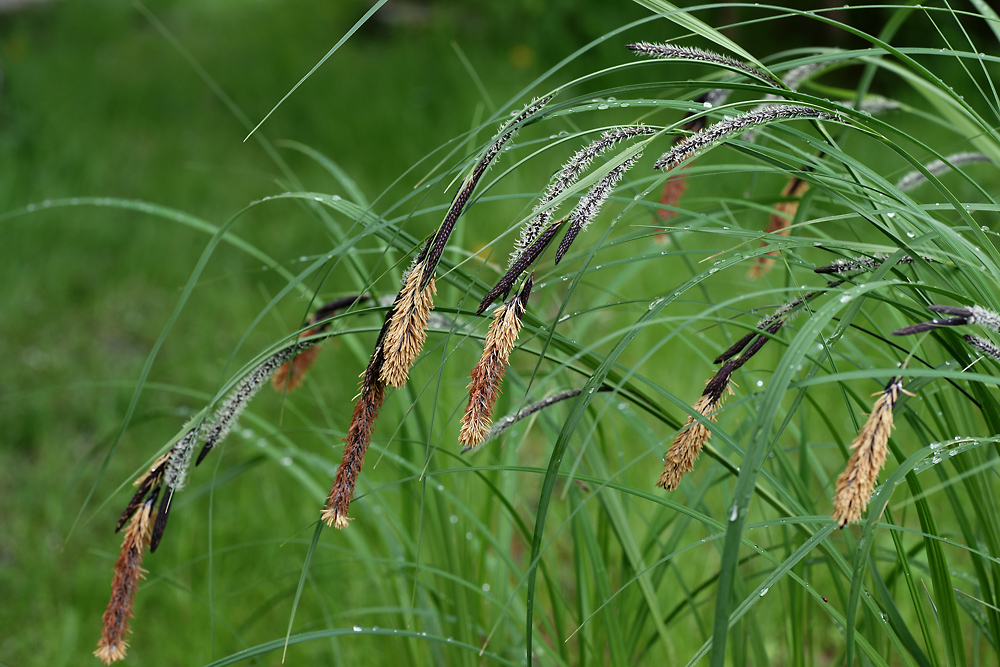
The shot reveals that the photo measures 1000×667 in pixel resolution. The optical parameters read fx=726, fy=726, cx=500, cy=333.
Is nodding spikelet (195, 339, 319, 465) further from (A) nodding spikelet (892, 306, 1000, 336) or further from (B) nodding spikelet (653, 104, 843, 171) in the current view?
(A) nodding spikelet (892, 306, 1000, 336)

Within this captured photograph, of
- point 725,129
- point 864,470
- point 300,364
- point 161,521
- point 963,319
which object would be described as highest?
point 300,364

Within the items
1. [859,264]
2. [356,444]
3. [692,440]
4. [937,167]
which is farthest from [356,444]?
[937,167]

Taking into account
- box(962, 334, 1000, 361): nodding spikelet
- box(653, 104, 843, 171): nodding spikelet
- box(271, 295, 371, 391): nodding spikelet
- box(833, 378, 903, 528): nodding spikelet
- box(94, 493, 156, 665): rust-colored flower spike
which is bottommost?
box(833, 378, 903, 528): nodding spikelet

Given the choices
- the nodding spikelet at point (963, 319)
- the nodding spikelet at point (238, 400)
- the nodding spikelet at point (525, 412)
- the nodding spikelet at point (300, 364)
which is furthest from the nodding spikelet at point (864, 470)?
the nodding spikelet at point (300, 364)

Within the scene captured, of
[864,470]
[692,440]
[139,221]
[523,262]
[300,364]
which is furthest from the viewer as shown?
[139,221]

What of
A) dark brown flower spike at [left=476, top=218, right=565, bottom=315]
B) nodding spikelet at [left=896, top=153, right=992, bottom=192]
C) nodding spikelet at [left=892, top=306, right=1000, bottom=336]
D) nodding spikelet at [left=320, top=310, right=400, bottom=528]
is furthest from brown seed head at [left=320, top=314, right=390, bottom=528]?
nodding spikelet at [left=896, top=153, right=992, bottom=192]

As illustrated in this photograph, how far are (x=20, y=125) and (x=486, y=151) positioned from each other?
14.8 ft

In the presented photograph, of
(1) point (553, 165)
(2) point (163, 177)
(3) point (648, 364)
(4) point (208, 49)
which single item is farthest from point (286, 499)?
(4) point (208, 49)

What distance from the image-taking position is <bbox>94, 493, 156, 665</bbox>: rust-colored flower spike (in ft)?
2.99

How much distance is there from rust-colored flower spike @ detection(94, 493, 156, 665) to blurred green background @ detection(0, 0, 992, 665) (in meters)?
0.07

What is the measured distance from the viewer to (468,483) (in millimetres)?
1733

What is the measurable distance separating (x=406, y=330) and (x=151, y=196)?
13.4 ft

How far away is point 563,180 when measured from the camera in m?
0.75

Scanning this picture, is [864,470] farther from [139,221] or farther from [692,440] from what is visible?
[139,221]
